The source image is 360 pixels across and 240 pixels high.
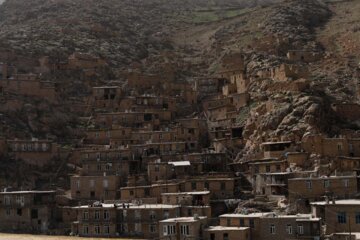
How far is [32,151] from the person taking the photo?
74438 mm

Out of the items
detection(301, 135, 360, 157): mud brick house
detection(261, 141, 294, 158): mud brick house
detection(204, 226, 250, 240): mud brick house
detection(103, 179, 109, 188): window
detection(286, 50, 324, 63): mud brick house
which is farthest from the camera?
detection(286, 50, 324, 63): mud brick house

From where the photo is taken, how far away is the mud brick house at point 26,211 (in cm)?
6543

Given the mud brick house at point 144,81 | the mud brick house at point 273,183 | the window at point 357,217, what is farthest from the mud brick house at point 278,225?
the mud brick house at point 144,81

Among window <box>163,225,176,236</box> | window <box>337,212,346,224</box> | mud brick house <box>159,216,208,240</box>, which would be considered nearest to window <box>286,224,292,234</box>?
window <box>337,212,346,224</box>

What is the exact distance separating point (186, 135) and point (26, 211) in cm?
1973

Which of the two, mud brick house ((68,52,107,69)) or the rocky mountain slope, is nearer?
the rocky mountain slope

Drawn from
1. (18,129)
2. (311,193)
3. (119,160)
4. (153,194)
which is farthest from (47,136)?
(311,193)

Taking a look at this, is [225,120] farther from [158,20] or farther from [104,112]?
[158,20]

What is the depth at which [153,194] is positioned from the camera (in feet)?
215

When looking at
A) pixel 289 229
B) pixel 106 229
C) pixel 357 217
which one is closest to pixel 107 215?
pixel 106 229

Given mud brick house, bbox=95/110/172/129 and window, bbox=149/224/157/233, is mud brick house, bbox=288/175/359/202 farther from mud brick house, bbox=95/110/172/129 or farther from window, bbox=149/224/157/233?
mud brick house, bbox=95/110/172/129

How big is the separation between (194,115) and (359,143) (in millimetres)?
25229

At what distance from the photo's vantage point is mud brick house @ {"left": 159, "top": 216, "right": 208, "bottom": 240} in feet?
176

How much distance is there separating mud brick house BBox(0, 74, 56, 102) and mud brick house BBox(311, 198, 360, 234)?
43.9m
